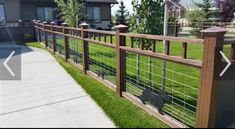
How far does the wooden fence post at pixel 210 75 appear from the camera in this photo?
3219mm

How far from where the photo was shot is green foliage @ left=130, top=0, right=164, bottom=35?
19.8 feet

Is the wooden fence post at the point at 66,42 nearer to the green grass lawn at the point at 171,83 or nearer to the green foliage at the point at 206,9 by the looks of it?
the green grass lawn at the point at 171,83

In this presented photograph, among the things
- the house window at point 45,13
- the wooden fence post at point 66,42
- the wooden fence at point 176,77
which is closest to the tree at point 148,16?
A: the wooden fence at point 176,77

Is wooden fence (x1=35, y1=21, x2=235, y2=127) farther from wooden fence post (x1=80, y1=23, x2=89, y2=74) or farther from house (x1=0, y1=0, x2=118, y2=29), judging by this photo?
house (x1=0, y1=0, x2=118, y2=29)

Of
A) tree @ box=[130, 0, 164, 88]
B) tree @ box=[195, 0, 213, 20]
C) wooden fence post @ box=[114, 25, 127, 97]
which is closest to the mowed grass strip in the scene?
wooden fence post @ box=[114, 25, 127, 97]

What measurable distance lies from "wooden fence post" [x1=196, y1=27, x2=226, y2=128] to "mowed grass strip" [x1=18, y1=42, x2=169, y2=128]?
99 centimetres

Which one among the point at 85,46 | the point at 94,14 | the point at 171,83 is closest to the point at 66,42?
the point at 85,46

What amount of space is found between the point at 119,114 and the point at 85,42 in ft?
11.7

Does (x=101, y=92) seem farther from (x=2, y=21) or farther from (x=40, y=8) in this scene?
(x=40, y=8)

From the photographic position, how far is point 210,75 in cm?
330

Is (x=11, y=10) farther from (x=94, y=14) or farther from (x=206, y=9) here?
(x=206, y=9)

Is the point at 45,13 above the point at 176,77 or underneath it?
above

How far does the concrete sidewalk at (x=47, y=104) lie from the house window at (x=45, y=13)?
18.5m

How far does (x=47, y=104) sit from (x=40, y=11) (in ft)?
71.1
